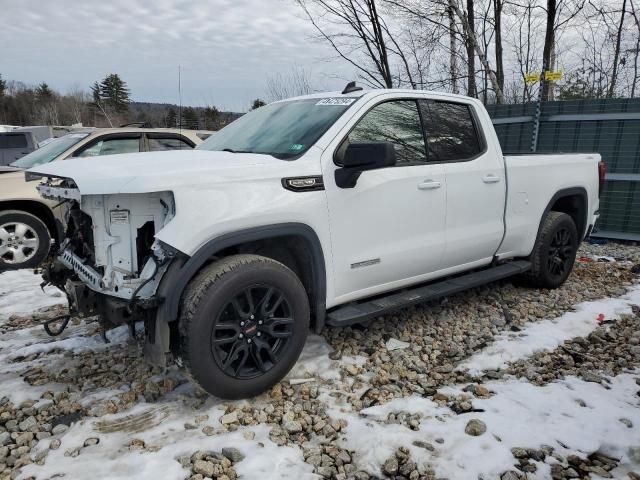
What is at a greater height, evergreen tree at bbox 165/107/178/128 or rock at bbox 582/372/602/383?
evergreen tree at bbox 165/107/178/128

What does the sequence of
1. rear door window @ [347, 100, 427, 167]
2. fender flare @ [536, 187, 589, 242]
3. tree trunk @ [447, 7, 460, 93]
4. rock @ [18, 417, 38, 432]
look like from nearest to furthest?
rock @ [18, 417, 38, 432] → rear door window @ [347, 100, 427, 167] → fender flare @ [536, 187, 589, 242] → tree trunk @ [447, 7, 460, 93]

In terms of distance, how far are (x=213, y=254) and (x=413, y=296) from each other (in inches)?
64.0

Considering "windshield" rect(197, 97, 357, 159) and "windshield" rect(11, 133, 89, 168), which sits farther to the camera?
"windshield" rect(11, 133, 89, 168)

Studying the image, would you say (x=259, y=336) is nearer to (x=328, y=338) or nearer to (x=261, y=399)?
(x=261, y=399)

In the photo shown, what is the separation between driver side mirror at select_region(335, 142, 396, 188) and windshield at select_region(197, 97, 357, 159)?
0.88 ft

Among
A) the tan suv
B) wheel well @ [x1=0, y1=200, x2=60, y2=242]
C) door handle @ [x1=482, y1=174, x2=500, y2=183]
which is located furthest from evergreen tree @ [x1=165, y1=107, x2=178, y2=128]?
door handle @ [x1=482, y1=174, x2=500, y2=183]

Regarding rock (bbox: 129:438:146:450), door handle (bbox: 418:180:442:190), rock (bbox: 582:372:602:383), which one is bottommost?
rock (bbox: 129:438:146:450)

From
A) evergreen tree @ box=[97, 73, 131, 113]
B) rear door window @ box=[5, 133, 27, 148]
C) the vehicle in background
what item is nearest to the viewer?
the vehicle in background

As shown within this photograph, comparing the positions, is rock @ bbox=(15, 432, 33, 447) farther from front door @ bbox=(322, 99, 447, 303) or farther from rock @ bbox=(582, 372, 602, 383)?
rock @ bbox=(582, 372, 602, 383)

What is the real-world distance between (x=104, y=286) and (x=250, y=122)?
74.1 inches

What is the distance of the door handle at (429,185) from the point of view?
11.6ft

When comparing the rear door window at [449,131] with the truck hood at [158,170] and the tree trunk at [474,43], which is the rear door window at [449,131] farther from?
the tree trunk at [474,43]

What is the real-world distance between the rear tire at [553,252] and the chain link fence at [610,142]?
8.58 ft

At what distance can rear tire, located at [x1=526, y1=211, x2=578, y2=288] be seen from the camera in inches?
189
